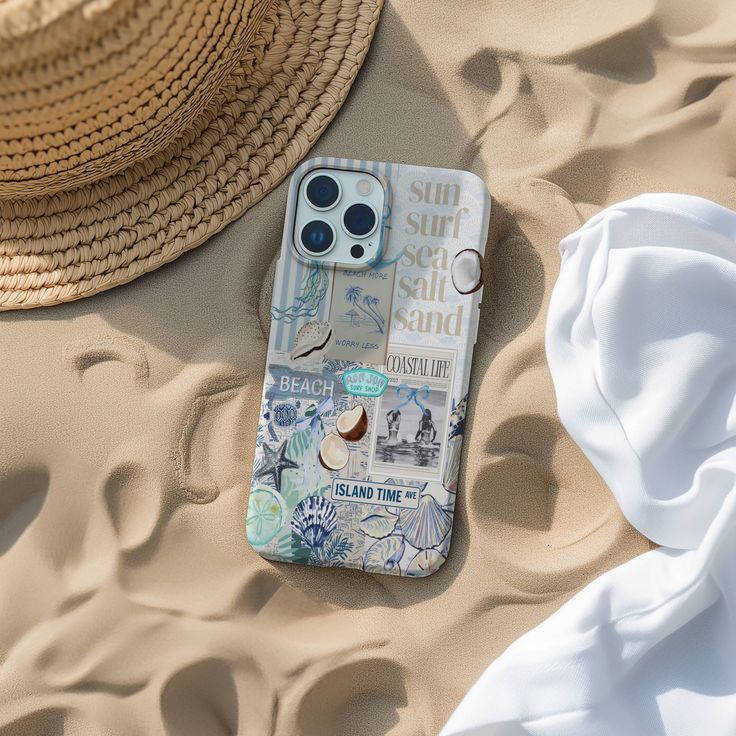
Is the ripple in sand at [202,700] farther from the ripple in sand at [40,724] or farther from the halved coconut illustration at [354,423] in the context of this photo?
the halved coconut illustration at [354,423]

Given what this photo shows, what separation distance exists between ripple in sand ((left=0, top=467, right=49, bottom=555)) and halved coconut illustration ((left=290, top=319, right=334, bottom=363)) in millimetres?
260

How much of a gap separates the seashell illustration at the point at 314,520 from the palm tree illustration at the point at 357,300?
6.7 inches

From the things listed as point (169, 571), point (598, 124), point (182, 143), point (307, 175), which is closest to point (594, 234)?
point (598, 124)

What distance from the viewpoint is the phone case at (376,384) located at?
0.74 meters

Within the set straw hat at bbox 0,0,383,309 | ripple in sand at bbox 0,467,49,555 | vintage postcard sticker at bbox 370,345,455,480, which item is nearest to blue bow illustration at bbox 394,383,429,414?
vintage postcard sticker at bbox 370,345,455,480

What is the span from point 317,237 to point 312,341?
0.10 m

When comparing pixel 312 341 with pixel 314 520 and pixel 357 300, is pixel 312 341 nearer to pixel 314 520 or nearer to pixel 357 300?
pixel 357 300

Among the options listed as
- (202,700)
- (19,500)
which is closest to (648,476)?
(202,700)

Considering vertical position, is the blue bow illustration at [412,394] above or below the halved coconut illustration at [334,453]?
above

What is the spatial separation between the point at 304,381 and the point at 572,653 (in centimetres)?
33

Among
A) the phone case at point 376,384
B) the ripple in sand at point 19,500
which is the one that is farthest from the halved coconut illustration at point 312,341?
the ripple in sand at point 19,500

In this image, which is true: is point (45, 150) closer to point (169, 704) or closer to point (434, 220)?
point (434, 220)

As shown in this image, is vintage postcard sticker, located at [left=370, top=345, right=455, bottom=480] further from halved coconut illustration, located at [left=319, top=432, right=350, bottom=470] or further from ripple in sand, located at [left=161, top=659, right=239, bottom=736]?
ripple in sand, located at [left=161, top=659, right=239, bottom=736]

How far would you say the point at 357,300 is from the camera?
752 mm
